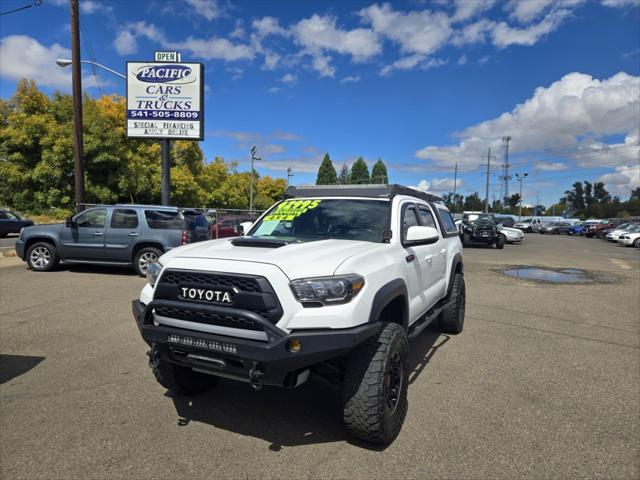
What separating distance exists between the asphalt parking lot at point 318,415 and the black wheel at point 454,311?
226 mm

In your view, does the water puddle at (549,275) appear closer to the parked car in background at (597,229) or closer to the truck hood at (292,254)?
the truck hood at (292,254)

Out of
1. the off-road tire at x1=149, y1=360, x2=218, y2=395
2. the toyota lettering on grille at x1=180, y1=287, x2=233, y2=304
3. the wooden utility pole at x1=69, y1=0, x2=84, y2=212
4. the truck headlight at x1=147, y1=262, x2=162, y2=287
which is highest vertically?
the wooden utility pole at x1=69, y1=0, x2=84, y2=212

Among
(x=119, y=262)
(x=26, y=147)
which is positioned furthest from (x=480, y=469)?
(x=26, y=147)

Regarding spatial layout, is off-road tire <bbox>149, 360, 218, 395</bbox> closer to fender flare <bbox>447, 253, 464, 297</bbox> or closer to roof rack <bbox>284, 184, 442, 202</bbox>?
roof rack <bbox>284, 184, 442, 202</bbox>

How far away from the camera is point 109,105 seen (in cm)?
3086

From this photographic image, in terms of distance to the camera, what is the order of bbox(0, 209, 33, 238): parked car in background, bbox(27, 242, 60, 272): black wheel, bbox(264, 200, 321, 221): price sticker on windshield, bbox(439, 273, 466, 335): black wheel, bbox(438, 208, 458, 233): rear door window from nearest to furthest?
bbox(264, 200, 321, 221): price sticker on windshield → bbox(439, 273, 466, 335): black wheel → bbox(438, 208, 458, 233): rear door window → bbox(27, 242, 60, 272): black wheel → bbox(0, 209, 33, 238): parked car in background

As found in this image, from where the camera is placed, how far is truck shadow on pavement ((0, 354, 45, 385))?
4.31 meters

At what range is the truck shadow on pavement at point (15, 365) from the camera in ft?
14.1

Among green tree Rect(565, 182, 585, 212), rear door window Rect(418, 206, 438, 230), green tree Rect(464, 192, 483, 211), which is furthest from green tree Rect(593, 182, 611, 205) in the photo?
rear door window Rect(418, 206, 438, 230)

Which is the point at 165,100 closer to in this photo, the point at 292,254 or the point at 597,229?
the point at 292,254

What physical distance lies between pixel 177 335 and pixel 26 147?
29.4 meters

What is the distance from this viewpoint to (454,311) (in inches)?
230

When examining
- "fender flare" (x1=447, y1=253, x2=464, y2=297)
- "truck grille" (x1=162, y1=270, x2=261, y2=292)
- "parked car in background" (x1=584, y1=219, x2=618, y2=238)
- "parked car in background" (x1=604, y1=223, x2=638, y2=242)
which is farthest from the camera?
"parked car in background" (x1=584, y1=219, x2=618, y2=238)

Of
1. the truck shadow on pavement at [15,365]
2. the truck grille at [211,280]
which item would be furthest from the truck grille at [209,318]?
the truck shadow on pavement at [15,365]
